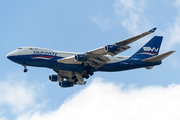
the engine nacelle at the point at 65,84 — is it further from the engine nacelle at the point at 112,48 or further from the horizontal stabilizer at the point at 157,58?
the engine nacelle at the point at 112,48

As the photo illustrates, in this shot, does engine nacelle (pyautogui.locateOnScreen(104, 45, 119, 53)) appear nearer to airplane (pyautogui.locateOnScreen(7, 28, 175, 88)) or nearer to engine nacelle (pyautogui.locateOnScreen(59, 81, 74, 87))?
airplane (pyautogui.locateOnScreen(7, 28, 175, 88))

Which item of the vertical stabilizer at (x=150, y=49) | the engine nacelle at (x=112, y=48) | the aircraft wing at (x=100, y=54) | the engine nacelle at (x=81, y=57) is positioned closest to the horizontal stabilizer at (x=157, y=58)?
the vertical stabilizer at (x=150, y=49)

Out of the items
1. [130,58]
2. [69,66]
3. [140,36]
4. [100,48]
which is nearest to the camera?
[140,36]

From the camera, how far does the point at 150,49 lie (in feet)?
210

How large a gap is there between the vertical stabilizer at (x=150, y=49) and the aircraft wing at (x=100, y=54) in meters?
9.15

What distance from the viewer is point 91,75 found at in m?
58.5

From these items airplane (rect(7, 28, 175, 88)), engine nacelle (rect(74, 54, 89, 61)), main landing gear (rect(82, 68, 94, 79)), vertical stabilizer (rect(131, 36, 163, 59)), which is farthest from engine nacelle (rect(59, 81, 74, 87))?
vertical stabilizer (rect(131, 36, 163, 59))

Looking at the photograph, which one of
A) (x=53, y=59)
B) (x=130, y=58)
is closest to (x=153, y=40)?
(x=130, y=58)

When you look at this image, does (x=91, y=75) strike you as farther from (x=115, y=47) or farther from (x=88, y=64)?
(x=115, y=47)

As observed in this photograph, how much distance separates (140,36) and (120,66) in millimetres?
12474

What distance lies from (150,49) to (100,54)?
566 inches

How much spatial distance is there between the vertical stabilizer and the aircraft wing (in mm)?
9147

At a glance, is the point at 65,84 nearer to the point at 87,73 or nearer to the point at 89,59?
the point at 87,73

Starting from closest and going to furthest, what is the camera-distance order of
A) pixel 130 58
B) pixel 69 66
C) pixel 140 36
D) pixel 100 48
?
pixel 140 36 → pixel 100 48 → pixel 69 66 → pixel 130 58
